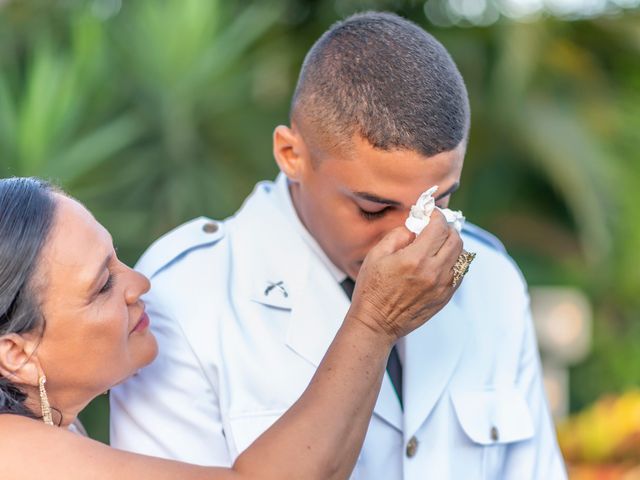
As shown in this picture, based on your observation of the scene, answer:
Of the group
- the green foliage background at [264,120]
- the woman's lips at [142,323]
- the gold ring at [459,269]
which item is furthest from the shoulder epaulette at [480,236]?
the green foliage background at [264,120]

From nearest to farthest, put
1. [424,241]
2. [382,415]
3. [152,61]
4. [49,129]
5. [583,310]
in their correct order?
1. [424,241]
2. [382,415]
3. [49,129]
4. [152,61]
5. [583,310]

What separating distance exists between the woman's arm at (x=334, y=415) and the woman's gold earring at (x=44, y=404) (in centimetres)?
9

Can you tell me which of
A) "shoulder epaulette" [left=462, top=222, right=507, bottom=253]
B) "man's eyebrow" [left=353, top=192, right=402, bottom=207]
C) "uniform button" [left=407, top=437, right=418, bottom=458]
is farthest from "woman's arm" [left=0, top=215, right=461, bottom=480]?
"shoulder epaulette" [left=462, top=222, right=507, bottom=253]

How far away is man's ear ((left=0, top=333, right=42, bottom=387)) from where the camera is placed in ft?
7.13

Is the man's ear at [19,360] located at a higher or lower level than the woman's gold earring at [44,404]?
higher

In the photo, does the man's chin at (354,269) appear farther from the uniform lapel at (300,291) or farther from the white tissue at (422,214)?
the white tissue at (422,214)

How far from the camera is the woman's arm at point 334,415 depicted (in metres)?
2.06

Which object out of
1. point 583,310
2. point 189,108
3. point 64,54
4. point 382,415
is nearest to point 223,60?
point 189,108

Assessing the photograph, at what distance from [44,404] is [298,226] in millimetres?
795

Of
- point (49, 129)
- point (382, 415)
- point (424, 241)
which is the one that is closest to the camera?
point (424, 241)

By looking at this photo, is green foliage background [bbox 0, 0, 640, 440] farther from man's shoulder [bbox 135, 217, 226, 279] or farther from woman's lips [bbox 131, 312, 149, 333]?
woman's lips [bbox 131, 312, 149, 333]

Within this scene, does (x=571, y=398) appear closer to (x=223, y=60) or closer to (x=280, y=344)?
(x=223, y=60)

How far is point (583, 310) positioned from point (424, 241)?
16.5 feet

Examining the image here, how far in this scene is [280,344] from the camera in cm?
255
